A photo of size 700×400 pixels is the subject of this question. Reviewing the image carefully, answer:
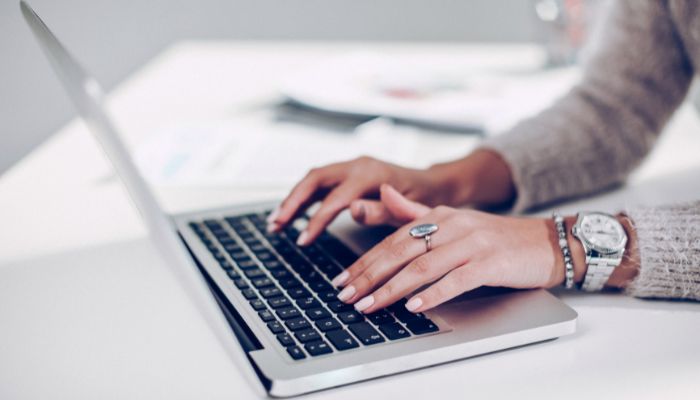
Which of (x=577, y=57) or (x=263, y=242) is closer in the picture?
(x=263, y=242)

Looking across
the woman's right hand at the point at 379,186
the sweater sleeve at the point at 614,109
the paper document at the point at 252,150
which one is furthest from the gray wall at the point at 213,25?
the woman's right hand at the point at 379,186

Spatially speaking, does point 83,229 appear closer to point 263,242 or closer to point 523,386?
point 263,242

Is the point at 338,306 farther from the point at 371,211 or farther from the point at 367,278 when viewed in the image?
the point at 371,211

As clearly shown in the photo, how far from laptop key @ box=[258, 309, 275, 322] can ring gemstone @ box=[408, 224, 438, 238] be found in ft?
0.46

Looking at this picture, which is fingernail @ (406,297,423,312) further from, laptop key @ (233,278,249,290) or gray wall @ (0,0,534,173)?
gray wall @ (0,0,534,173)

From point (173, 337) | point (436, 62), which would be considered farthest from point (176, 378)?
point (436, 62)

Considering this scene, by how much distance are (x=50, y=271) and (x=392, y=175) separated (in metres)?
0.35

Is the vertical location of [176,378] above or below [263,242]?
below

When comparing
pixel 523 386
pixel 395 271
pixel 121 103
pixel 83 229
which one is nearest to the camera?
pixel 523 386

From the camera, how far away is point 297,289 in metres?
0.69

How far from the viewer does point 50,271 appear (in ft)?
2.58

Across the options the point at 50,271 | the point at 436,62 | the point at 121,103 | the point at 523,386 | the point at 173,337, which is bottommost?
the point at 523,386

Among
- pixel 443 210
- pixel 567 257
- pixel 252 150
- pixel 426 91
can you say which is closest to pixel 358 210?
pixel 443 210

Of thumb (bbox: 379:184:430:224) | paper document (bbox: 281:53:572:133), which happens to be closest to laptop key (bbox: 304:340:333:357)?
thumb (bbox: 379:184:430:224)
